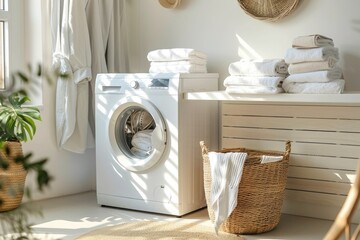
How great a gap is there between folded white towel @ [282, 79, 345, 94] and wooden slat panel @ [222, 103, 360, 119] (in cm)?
31

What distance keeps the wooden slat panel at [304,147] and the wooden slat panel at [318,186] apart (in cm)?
17

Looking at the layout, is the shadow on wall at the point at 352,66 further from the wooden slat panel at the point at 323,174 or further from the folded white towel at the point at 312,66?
the wooden slat panel at the point at 323,174

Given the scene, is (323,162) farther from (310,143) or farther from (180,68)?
(180,68)

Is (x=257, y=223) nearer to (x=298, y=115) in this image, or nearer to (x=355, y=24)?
(x=298, y=115)

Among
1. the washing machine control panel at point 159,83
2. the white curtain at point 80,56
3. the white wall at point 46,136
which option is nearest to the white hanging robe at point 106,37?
the white curtain at point 80,56

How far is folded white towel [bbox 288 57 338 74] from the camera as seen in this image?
2.72 m

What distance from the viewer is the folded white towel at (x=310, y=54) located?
8.92ft

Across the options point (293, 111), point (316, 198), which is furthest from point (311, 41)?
point (316, 198)

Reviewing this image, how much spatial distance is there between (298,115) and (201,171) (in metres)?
0.69

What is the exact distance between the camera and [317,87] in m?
2.71

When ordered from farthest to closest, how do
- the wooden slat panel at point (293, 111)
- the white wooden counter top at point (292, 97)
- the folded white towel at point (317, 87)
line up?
the wooden slat panel at point (293, 111)
the folded white towel at point (317, 87)
the white wooden counter top at point (292, 97)

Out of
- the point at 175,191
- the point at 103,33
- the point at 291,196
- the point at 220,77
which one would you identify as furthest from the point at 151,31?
the point at 291,196

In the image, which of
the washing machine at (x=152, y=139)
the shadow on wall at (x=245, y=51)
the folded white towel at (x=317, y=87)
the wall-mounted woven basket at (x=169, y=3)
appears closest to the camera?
the folded white towel at (x=317, y=87)

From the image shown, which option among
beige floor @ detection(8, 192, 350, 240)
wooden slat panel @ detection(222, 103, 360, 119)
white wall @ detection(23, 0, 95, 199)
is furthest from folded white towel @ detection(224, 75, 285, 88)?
white wall @ detection(23, 0, 95, 199)
